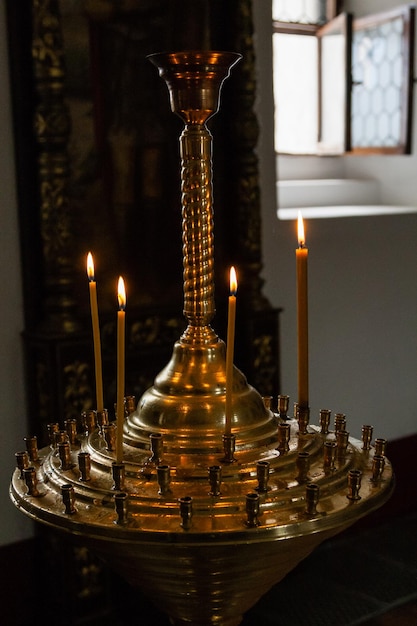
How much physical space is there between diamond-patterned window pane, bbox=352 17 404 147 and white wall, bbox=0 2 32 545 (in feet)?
5.68

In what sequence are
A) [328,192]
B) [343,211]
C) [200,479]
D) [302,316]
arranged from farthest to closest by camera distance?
1. [328,192]
2. [343,211]
3. [302,316]
4. [200,479]

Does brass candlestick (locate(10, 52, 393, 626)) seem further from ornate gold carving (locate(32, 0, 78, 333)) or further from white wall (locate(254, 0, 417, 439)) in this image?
white wall (locate(254, 0, 417, 439))

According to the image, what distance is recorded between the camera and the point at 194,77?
719 mm

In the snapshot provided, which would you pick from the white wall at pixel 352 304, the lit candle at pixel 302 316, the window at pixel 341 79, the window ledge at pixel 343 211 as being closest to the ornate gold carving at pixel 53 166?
the white wall at pixel 352 304

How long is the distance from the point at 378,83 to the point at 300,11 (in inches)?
19.9

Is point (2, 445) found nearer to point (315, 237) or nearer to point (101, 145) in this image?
point (101, 145)

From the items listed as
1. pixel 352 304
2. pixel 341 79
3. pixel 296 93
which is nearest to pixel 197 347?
pixel 352 304

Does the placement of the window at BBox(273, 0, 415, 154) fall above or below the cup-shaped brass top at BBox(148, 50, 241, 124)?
above

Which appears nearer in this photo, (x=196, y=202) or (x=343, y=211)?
(x=196, y=202)

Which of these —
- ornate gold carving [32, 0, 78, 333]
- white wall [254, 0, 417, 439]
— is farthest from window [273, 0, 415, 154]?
ornate gold carving [32, 0, 78, 333]

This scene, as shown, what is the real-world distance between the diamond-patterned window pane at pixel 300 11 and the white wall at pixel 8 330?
183 centimetres

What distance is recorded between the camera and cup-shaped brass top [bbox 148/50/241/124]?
70cm

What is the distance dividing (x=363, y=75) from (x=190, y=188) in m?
3.18

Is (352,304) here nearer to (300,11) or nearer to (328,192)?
(328,192)
